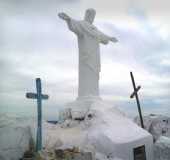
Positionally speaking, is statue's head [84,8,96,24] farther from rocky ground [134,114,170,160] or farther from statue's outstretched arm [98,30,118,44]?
rocky ground [134,114,170,160]

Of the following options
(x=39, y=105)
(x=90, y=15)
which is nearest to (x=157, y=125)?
(x=90, y=15)

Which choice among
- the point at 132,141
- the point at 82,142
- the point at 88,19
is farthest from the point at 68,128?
the point at 88,19

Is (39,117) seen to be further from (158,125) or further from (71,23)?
(158,125)

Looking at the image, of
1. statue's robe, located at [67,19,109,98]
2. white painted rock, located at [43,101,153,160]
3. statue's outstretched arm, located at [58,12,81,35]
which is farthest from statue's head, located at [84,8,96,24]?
white painted rock, located at [43,101,153,160]

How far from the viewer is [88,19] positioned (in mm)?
15586

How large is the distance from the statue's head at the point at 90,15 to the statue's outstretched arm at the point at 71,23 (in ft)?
3.46

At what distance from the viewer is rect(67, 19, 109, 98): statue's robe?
15070 mm

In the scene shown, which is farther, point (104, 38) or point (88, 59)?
point (104, 38)

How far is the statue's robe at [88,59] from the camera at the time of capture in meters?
15.1

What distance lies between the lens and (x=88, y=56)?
15.2 metres

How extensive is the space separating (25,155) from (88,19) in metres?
7.97

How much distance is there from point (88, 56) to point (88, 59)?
143 mm

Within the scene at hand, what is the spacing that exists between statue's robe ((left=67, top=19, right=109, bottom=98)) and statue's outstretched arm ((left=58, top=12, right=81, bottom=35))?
143 millimetres

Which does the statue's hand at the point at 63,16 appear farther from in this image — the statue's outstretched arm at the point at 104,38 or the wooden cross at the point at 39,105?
the wooden cross at the point at 39,105
